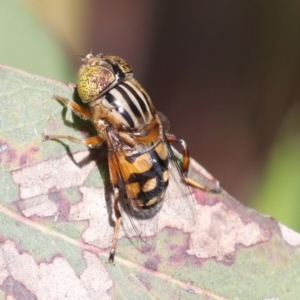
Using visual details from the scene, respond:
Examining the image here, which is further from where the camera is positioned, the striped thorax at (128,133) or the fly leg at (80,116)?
the striped thorax at (128,133)

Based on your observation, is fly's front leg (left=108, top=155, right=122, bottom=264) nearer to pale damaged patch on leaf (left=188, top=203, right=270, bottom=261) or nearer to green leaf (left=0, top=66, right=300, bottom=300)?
green leaf (left=0, top=66, right=300, bottom=300)

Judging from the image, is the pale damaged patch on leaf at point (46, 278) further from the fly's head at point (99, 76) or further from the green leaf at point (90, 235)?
the fly's head at point (99, 76)

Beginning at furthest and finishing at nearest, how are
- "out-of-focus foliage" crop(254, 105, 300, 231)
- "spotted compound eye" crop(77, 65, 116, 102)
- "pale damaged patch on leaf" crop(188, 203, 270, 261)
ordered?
"out-of-focus foliage" crop(254, 105, 300, 231) → "spotted compound eye" crop(77, 65, 116, 102) → "pale damaged patch on leaf" crop(188, 203, 270, 261)

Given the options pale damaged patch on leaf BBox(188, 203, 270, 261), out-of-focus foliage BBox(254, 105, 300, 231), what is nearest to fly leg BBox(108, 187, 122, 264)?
pale damaged patch on leaf BBox(188, 203, 270, 261)

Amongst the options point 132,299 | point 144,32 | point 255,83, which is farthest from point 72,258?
point 144,32

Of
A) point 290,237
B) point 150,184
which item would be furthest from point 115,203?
point 290,237

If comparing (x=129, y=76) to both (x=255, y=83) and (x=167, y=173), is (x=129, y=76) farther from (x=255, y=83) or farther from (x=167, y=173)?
(x=255, y=83)

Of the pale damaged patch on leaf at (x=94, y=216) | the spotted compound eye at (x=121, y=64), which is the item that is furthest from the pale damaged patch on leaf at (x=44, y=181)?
the spotted compound eye at (x=121, y=64)
